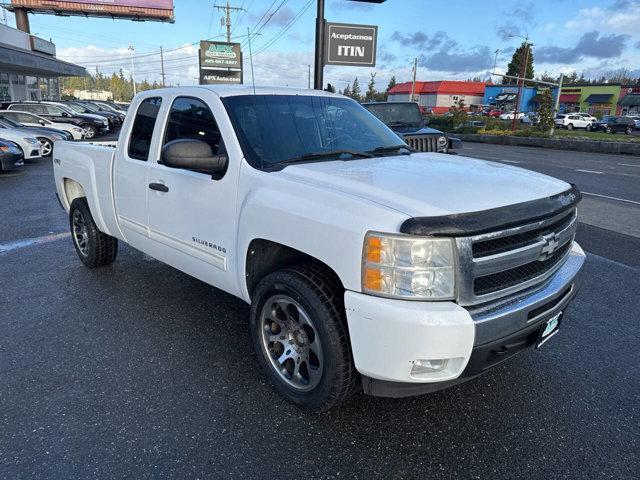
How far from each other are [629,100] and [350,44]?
214 feet

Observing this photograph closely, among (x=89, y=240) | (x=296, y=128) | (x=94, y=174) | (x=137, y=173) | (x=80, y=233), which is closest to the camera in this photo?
(x=296, y=128)

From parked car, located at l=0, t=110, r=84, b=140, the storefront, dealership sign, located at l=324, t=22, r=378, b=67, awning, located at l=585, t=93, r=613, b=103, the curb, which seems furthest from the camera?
awning, located at l=585, t=93, r=613, b=103

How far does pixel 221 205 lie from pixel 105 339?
1506 millimetres

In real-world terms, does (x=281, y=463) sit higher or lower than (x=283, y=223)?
lower

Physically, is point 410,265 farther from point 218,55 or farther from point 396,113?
point 218,55

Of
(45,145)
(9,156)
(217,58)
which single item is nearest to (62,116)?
(45,145)

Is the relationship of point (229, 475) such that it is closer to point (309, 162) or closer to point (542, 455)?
point (542, 455)

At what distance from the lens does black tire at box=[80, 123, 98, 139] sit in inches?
866

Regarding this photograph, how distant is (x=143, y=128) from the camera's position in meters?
4.10

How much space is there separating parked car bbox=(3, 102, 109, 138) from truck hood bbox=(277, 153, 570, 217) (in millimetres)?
22005

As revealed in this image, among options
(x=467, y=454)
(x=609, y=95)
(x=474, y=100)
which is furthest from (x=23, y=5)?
(x=474, y=100)

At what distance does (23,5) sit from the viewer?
130 feet

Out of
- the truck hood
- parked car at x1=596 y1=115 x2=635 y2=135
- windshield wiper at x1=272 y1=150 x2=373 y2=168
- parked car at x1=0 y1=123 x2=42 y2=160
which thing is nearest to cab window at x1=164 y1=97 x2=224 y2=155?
windshield wiper at x1=272 y1=150 x2=373 y2=168

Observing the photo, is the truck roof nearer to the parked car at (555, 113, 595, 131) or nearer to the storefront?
the parked car at (555, 113, 595, 131)
